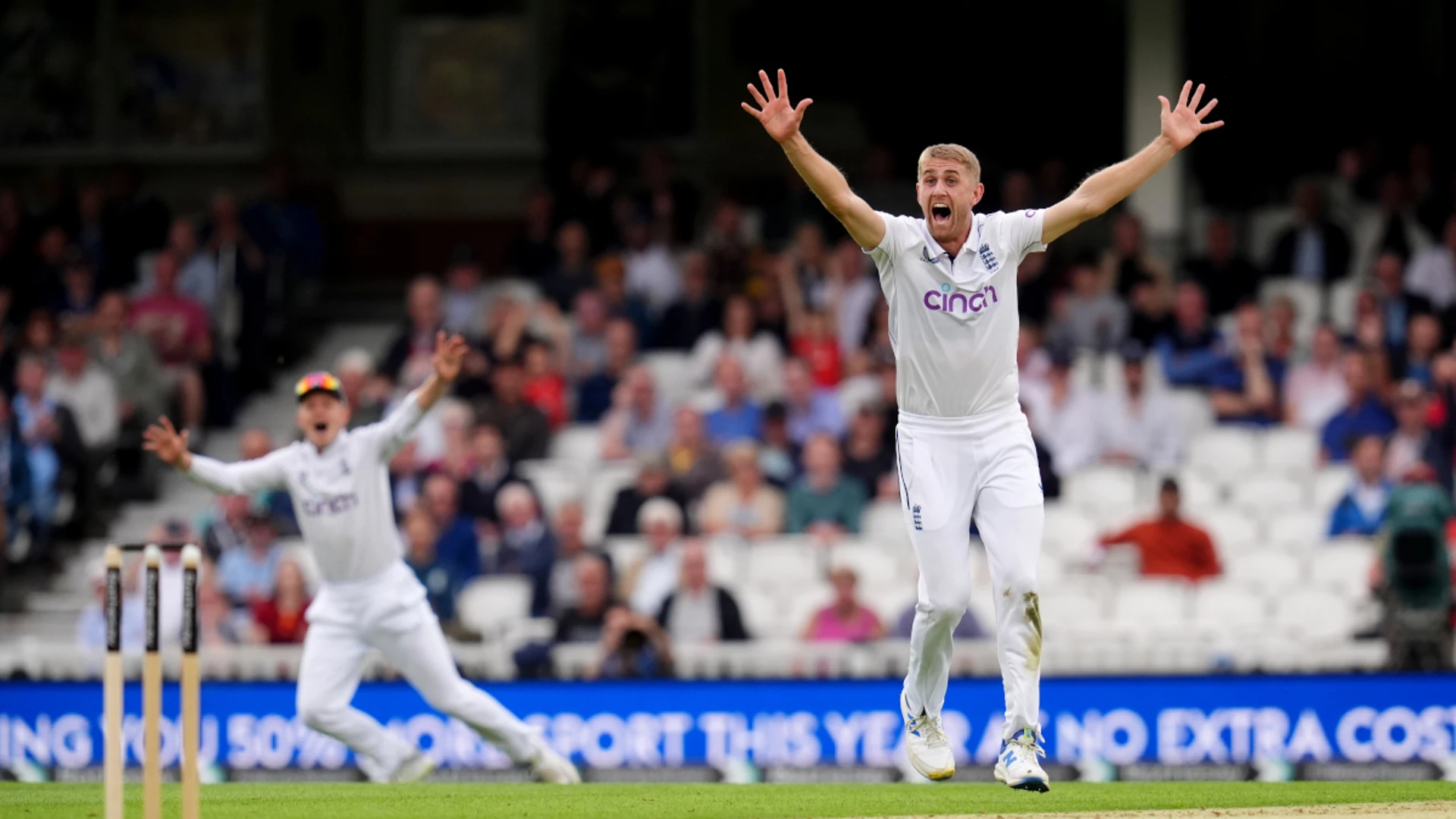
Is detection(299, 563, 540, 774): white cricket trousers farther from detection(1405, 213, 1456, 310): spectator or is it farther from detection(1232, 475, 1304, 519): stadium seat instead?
detection(1405, 213, 1456, 310): spectator

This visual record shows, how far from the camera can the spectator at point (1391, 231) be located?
18.0 metres

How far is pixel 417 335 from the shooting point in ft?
61.2

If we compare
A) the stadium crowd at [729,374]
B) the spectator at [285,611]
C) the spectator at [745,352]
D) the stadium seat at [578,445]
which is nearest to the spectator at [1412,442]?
the stadium crowd at [729,374]

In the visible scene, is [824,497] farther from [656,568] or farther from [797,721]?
[797,721]

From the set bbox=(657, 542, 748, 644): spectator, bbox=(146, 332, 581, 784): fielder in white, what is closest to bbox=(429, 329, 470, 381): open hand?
bbox=(146, 332, 581, 784): fielder in white

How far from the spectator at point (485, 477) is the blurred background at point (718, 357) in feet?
0.16

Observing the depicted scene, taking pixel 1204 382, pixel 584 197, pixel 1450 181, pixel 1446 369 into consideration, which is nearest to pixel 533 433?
pixel 584 197

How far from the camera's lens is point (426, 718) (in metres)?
14.4

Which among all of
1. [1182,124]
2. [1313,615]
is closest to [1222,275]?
[1313,615]

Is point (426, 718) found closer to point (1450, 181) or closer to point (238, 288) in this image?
point (238, 288)

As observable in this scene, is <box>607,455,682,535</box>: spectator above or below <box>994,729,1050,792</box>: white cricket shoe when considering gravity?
above

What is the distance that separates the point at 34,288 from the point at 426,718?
7888 mm

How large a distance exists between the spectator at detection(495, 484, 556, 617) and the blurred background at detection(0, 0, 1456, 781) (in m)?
0.03

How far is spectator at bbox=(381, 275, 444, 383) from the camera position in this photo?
1834 cm
